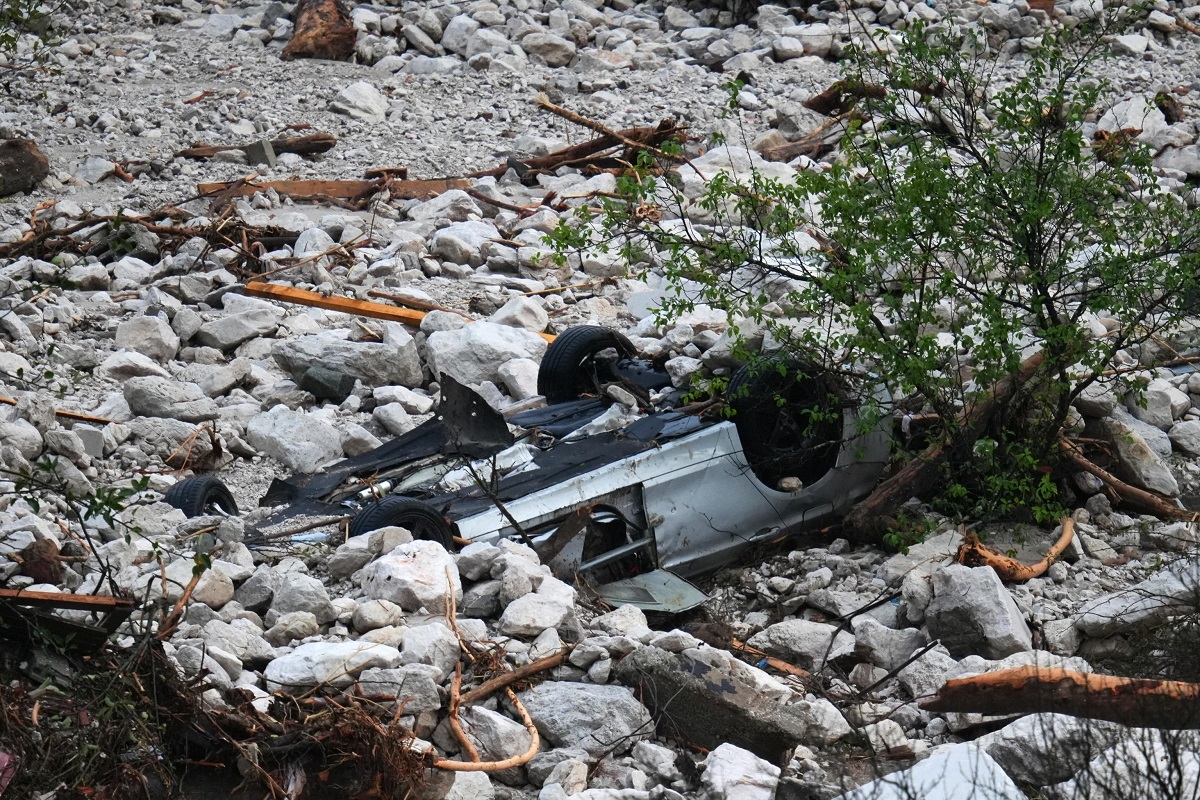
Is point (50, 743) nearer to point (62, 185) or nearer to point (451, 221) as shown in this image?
point (451, 221)

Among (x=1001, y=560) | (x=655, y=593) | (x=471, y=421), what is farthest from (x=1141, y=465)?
(x=471, y=421)

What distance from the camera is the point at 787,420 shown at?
22.0 feet

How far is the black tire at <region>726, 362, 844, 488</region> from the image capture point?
6.54m

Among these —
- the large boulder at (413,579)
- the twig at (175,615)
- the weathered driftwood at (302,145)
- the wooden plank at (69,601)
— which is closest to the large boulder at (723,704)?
the large boulder at (413,579)

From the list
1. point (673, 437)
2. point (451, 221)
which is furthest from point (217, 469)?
point (451, 221)

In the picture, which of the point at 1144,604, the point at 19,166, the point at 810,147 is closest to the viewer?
the point at 1144,604

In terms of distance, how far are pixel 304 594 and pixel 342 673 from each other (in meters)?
0.71

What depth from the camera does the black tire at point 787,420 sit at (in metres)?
6.54

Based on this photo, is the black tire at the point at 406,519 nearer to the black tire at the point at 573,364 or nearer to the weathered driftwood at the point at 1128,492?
the black tire at the point at 573,364

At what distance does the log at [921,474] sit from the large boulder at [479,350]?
8.50 feet

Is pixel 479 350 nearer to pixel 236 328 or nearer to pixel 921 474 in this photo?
pixel 236 328

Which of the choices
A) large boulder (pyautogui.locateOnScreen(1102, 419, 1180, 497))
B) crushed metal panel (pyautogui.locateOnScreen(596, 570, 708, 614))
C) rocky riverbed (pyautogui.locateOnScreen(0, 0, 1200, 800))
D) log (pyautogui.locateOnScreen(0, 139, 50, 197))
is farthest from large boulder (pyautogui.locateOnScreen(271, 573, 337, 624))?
log (pyautogui.locateOnScreen(0, 139, 50, 197))

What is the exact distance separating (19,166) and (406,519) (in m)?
8.44

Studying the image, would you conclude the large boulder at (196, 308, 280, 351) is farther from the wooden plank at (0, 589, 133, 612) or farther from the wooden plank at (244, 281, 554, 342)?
the wooden plank at (0, 589, 133, 612)
